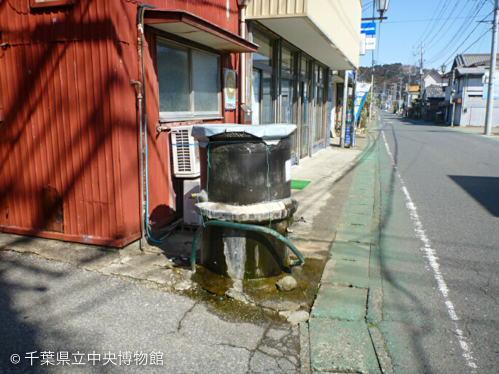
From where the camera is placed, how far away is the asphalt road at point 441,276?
3.34 metres

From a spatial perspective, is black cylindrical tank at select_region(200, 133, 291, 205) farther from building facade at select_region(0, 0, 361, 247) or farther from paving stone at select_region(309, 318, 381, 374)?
paving stone at select_region(309, 318, 381, 374)

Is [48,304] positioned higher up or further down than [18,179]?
further down

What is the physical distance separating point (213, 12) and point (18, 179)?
13.4 feet

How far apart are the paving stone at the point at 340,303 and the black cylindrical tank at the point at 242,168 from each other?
114 cm

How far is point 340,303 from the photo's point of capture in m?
4.09

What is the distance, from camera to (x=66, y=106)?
486 cm

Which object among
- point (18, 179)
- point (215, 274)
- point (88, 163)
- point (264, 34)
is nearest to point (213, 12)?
point (264, 34)

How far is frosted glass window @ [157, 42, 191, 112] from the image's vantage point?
5.80m

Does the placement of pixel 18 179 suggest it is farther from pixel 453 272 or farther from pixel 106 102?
pixel 453 272

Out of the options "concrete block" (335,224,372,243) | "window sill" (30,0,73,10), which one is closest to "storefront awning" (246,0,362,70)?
"concrete block" (335,224,372,243)

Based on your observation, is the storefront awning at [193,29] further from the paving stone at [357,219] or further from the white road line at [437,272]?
the white road line at [437,272]

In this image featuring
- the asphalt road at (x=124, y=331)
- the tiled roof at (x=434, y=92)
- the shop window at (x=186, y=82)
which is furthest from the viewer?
the tiled roof at (x=434, y=92)

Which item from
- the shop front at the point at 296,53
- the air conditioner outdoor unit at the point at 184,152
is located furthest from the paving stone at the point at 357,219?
the shop front at the point at 296,53

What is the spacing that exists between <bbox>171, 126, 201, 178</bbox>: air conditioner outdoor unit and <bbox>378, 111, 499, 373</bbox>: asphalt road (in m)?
2.90
